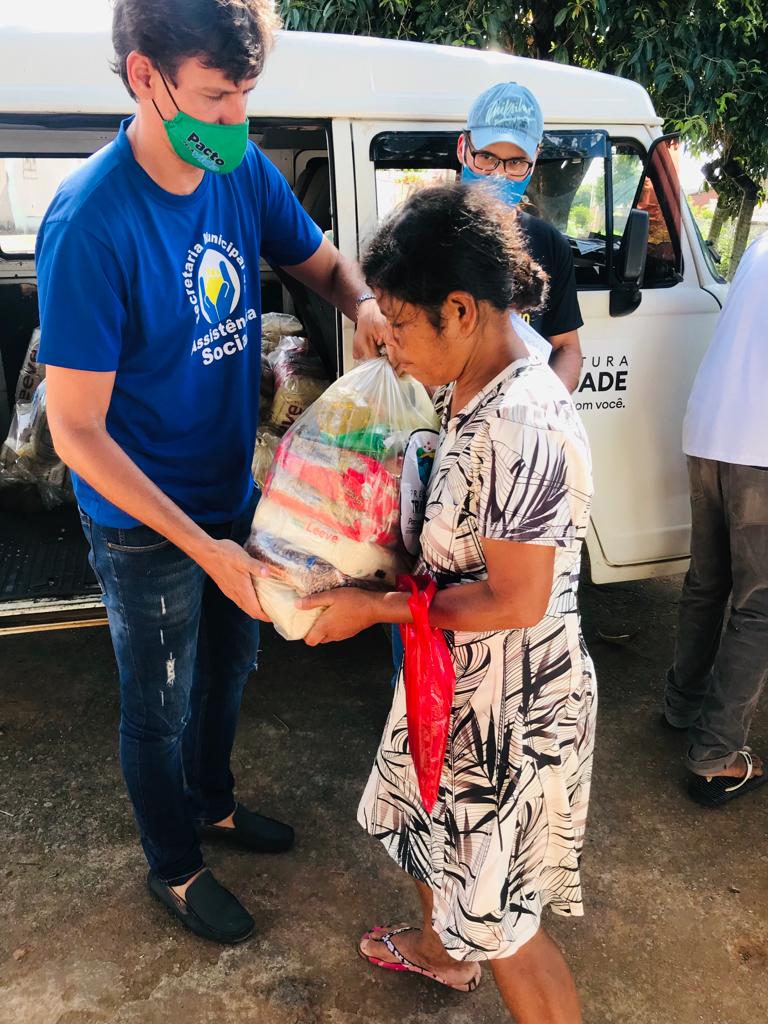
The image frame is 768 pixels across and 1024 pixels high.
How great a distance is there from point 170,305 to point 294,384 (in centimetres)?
114

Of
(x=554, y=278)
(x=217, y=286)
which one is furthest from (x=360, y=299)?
(x=554, y=278)

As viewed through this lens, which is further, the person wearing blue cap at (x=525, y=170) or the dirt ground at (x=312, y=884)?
the person wearing blue cap at (x=525, y=170)

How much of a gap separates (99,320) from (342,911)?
173cm

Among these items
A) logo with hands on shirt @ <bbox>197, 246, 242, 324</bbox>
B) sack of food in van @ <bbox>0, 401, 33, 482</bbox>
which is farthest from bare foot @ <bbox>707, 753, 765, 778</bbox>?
sack of food in van @ <bbox>0, 401, 33, 482</bbox>

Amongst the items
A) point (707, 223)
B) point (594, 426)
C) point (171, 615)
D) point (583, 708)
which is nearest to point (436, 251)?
point (583, 708)

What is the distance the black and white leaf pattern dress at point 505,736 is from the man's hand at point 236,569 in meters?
0.35

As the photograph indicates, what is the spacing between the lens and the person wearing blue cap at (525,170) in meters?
2.25

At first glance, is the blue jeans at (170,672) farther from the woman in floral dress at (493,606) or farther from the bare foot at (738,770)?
the bare foot at (738,770)

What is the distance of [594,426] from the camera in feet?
9.46

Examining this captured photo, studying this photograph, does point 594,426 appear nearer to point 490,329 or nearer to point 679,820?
point 679,820

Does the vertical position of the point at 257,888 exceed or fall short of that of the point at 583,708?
it falls short

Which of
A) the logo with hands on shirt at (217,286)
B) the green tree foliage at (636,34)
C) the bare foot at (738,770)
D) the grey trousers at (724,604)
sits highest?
the green tree foliage at (636,34)

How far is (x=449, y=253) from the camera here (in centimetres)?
125

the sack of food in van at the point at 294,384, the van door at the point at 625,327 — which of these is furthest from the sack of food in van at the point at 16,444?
the van door at the point at 625,327
